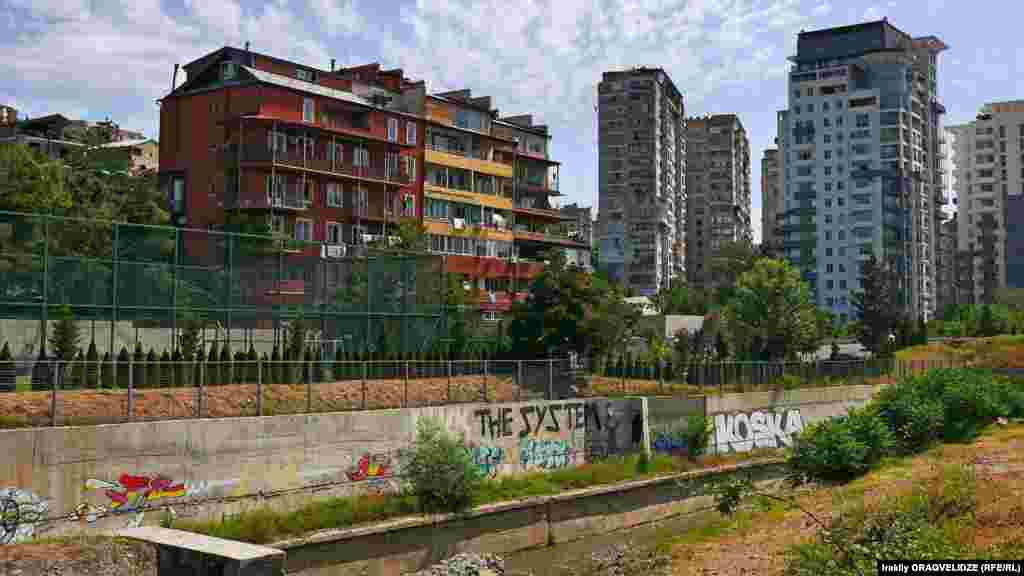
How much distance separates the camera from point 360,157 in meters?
66.0

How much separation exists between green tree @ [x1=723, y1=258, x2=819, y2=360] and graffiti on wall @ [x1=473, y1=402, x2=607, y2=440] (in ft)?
108

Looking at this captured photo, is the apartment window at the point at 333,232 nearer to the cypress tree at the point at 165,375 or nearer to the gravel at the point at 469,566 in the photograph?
the cypress tree at the point at 165,375

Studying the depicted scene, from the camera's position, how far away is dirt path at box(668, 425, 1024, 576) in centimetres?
2170

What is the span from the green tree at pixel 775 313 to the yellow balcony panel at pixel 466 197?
1937cm

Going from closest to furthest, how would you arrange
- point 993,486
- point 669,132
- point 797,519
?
point 993,486 → point 797,519 → point 669,132

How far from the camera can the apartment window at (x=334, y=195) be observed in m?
64.0

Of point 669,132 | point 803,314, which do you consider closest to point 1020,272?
point 669,132

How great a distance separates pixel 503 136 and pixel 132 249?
5013 cm

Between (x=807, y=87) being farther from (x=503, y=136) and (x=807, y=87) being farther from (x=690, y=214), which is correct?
(x=503, y=136)

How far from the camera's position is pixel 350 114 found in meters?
65.7

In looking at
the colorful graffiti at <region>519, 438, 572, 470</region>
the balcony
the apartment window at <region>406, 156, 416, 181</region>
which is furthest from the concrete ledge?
the apartment window at <region>406, 156, 416, 181</region>

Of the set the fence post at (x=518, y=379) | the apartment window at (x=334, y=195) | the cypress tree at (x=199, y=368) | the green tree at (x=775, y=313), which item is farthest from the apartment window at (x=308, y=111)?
the green tree at (x=775, y=313)

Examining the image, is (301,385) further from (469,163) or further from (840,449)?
(469,163)

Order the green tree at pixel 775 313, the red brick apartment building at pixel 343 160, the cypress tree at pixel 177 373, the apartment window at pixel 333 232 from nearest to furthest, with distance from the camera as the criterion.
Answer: the cypress tree at pixel 177 373
the red brick apartment building at pixel 343 160
the apartment window at pixel 333 232
the green tree at pixel 775 313
